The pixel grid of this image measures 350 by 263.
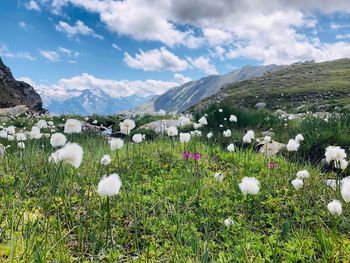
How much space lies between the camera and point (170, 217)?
506 centimetres

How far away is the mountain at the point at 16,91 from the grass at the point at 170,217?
3543 cm

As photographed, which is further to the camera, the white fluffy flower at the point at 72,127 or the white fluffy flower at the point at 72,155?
the white fluffy flower at the point at 72,127

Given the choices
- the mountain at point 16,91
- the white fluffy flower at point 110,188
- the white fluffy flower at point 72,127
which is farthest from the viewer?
the mountain at point 16,91

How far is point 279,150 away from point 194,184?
4.90 metres

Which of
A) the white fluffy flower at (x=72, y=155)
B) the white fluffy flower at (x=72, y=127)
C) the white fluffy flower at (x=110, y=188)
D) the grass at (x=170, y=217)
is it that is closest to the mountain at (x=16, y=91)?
the grass at (x=170, y=217)

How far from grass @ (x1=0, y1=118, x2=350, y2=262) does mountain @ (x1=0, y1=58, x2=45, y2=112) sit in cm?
3543

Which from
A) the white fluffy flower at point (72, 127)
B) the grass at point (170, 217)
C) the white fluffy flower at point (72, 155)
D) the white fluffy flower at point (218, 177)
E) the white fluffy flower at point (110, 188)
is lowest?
the grass at point (170, 217)

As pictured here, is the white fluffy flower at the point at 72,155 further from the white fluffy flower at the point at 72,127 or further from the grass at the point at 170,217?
the white fluffy flower at the point at 72,127

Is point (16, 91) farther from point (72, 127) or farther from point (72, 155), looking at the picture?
point (72, 155)

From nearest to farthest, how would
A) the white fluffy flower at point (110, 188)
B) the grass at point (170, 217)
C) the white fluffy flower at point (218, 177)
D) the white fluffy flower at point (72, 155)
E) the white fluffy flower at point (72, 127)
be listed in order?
the white fluffy flower at point (110, 188) < the white fluffy flower at point (72, 155) < the grass at point (170, 217) < the white fluffy flower at point (72, 127) < the white fluffy flower at point (218, 177)

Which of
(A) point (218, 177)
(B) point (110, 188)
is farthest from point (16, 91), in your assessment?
(B) point (110, 188)

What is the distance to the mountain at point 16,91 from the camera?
40.8 meters

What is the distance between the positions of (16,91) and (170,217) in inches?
1690

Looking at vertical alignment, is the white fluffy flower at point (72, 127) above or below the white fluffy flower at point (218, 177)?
above
